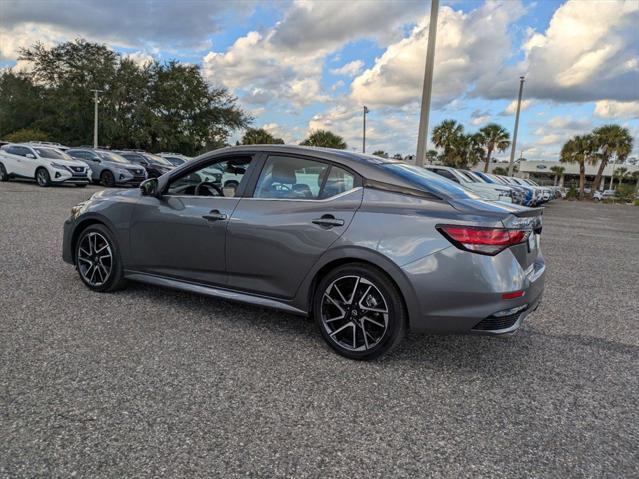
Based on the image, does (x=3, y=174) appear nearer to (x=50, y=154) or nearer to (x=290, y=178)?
(x=50, y=154)

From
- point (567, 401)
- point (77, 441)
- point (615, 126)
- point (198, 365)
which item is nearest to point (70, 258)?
point (198, 365)

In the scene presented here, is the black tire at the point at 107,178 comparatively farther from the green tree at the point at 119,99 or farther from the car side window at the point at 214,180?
the green tree at the point at 119,99

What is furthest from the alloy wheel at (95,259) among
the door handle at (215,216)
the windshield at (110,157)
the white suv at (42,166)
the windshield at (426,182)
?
the windshield at (110,157)

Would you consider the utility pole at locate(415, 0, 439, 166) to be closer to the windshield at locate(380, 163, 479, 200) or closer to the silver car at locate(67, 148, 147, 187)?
the windshield at locate(380, 163, 479, 200)

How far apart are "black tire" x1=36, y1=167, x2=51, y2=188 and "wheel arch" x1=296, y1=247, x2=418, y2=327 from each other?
1713cm

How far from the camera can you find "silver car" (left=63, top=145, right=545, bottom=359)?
3170mm

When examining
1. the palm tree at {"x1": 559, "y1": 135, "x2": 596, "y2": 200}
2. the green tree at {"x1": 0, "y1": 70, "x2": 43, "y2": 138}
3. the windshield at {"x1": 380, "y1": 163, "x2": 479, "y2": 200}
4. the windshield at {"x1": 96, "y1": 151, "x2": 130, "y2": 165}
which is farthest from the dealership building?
the windshield at {"x1": 380, "y1": 163, "x2": 479, "y2": 200}

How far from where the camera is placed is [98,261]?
15.8ft

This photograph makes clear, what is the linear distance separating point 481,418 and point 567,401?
2.26 feet

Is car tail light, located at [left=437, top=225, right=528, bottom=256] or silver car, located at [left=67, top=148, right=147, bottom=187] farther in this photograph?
silver car, located at [left=67, top=148, right=147, bottom=187]

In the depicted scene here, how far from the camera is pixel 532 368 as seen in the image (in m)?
3.60

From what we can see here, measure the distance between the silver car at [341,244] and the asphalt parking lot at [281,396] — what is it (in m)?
0.37

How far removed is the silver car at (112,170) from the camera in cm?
1962

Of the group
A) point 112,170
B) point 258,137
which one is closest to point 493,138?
point 258,137
